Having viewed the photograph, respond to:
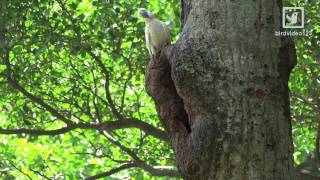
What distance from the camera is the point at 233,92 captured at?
9.96 ft

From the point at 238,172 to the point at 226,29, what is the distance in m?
0.81

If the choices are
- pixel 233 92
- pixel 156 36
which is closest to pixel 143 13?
pixel 156 36

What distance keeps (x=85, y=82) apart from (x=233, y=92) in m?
5.35

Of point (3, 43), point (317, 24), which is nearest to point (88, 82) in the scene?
point (3, 43)

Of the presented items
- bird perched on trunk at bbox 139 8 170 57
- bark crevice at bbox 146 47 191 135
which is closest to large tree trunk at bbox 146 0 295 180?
bark crevice at bbox 146 47 191 135

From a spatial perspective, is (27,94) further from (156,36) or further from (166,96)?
(166,96)

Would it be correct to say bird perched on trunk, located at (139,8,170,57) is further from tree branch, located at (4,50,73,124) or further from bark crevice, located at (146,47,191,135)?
tree branch, located at (4,50,73,124)

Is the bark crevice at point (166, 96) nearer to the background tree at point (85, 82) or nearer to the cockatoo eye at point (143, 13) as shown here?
the cockatoo eye at point (143, 13)

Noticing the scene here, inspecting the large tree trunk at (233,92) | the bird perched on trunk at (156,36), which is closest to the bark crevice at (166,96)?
the large tree trunk at (233,92)

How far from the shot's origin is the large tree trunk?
117 inches

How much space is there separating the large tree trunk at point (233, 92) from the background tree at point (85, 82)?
3.96 meters

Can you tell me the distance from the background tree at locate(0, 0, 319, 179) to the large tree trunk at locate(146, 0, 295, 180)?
3.96 m

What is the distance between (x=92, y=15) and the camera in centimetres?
750

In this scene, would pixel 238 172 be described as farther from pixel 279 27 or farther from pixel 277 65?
pixel 279 27
